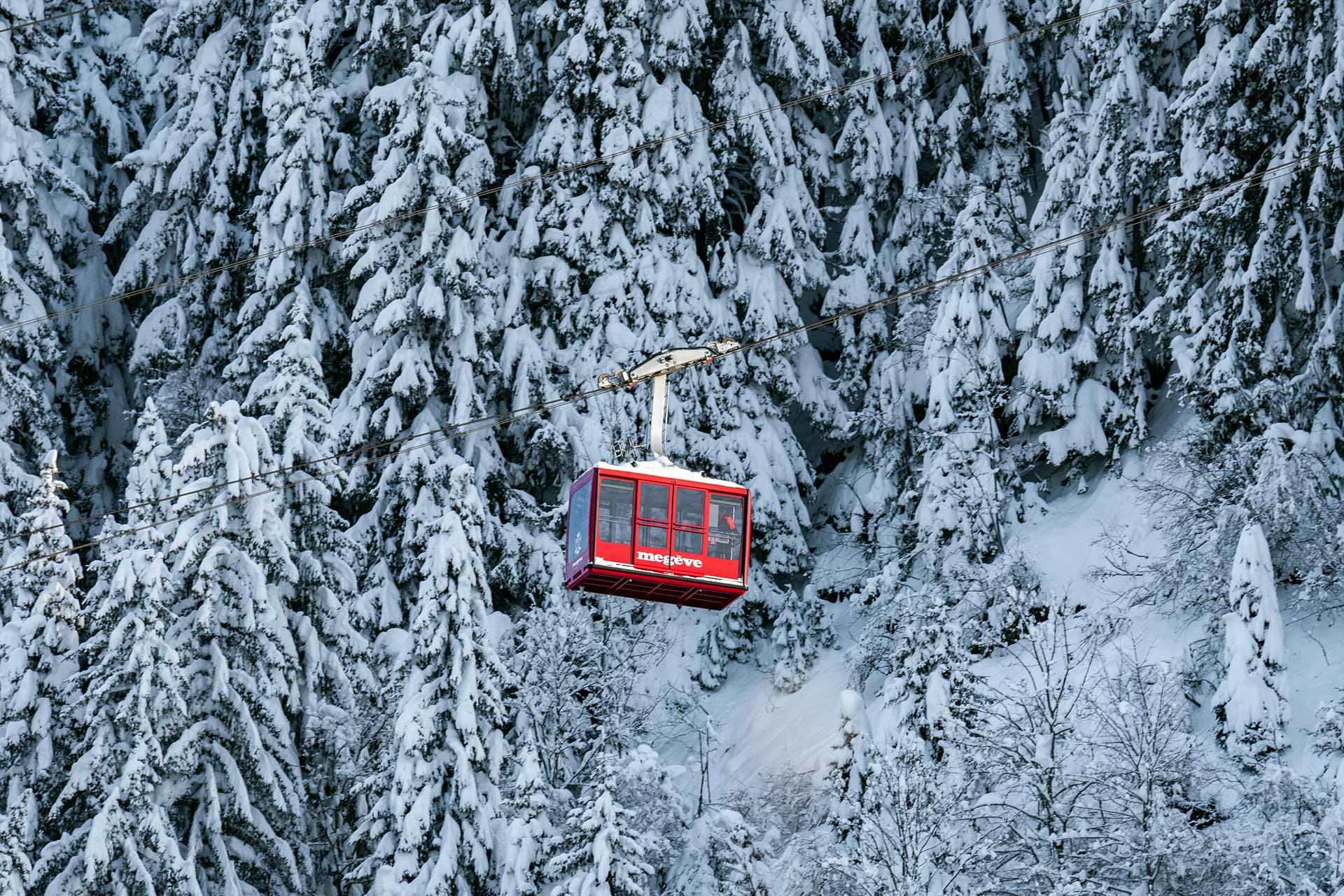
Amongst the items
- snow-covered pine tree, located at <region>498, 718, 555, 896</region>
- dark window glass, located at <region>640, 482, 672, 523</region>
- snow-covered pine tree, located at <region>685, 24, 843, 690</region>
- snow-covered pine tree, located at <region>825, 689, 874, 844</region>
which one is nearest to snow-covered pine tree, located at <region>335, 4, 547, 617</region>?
snow-covered pine tree, located at <region>685, 24, 843, 690</region>

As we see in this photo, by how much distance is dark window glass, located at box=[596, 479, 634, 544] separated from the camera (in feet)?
85.4

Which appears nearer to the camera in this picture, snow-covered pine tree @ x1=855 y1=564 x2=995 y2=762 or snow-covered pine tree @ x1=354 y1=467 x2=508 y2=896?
snow-covered pine tree @ x1=354 y1=467 x2=508 y2=896

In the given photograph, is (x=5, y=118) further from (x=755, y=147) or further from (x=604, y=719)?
(x=604, y=719)

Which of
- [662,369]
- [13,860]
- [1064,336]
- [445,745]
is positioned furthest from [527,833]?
[1064,336]

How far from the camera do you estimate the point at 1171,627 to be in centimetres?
3766

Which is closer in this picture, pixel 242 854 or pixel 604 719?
pixel 242 854

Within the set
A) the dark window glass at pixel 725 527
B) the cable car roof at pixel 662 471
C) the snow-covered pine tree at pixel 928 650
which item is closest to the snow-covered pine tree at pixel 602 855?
the snow-covered pine tree at pixel 928 650

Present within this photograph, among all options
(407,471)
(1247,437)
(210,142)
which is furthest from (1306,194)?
(210,142)

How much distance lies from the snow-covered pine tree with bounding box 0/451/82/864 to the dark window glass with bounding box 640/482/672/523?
13.0 meters

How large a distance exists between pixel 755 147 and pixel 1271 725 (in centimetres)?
1829

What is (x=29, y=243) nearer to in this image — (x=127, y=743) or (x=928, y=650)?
(x=127, y=743)

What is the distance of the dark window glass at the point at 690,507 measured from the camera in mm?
26391

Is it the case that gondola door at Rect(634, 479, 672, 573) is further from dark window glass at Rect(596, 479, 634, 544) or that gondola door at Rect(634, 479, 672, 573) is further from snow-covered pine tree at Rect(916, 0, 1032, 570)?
snow-covered pine tree at Rect(916, 0, 1032, 570)

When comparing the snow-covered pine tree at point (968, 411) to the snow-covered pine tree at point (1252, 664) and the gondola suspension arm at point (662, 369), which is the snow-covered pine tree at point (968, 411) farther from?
the gondola suspension arm at point (662, 369)
